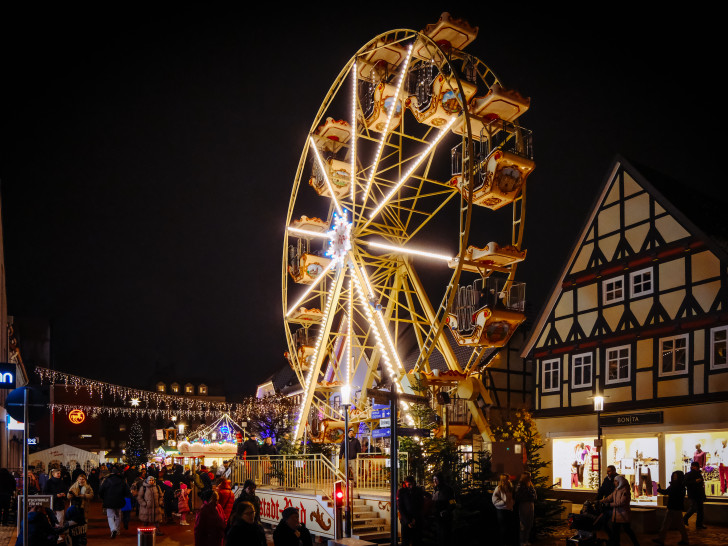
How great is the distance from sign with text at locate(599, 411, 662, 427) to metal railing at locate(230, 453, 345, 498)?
9943 mm

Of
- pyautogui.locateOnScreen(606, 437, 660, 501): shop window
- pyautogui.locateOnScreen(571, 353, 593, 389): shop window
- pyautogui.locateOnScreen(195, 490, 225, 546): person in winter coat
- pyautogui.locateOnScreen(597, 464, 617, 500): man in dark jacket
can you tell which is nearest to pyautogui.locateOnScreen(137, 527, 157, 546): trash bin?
pyautogui.locateOnScreen(195, 490, 225, 546): person in winter coat

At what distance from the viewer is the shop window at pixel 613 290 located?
2473 cm

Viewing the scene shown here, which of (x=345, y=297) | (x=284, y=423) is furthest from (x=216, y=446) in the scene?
(x=345, y=297)

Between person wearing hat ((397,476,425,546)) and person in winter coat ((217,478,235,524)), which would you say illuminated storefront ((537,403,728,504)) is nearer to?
person wearing hat ((397,476,425,546))

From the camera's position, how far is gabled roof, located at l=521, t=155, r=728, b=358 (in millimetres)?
22047

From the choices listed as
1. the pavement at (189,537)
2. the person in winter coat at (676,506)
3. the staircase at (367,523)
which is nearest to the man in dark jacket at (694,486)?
the pavement at (189,537)

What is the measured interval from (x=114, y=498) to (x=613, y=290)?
1649 centimetres

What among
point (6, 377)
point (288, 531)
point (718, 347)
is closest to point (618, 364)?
point (718, 347)

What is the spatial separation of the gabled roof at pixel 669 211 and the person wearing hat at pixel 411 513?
12.5 meters

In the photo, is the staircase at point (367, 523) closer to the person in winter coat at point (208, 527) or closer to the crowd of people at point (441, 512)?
the crowd of people at point (441, 512)

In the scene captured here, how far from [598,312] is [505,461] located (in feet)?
37.3

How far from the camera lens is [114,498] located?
58.2ft

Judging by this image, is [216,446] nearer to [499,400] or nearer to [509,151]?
[499,400]

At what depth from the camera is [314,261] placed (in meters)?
25.2
